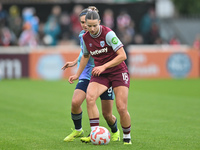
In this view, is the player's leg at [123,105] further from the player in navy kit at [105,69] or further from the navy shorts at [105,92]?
the navy shorts at [105,92]

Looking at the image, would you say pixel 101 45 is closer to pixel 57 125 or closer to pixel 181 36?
pixel 57 125

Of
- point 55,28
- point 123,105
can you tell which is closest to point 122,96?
point 123,105

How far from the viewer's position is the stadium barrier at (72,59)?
907 inches

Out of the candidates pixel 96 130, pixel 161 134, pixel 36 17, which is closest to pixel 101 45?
pixel 96 130

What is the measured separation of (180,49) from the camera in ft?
79.3

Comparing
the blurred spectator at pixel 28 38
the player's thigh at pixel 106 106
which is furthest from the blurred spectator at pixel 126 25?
the player's thigh at pixel 106 106

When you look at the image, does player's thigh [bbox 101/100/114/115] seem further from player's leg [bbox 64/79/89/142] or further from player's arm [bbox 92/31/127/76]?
player's arm [bbox 92/31/127/76]

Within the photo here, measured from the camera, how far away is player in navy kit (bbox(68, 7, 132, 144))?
7383 millimetres

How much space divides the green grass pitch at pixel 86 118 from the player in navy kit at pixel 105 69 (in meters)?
0.53

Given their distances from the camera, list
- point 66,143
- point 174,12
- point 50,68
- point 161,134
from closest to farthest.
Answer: point 66,143
point 161,134
point 50,68
point 174,12

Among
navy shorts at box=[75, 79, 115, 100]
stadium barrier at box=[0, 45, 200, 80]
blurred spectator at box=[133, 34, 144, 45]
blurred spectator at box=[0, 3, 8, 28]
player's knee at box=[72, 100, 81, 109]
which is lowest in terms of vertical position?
stadium barrier at box=[0, 45, 200, 80]

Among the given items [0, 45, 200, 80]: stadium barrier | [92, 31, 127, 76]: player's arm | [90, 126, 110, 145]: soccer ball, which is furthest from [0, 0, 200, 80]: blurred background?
[90, 126, 110, 145]: soccer ball

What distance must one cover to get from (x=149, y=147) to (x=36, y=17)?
66.3ft

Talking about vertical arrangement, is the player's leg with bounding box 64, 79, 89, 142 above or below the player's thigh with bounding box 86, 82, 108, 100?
below
